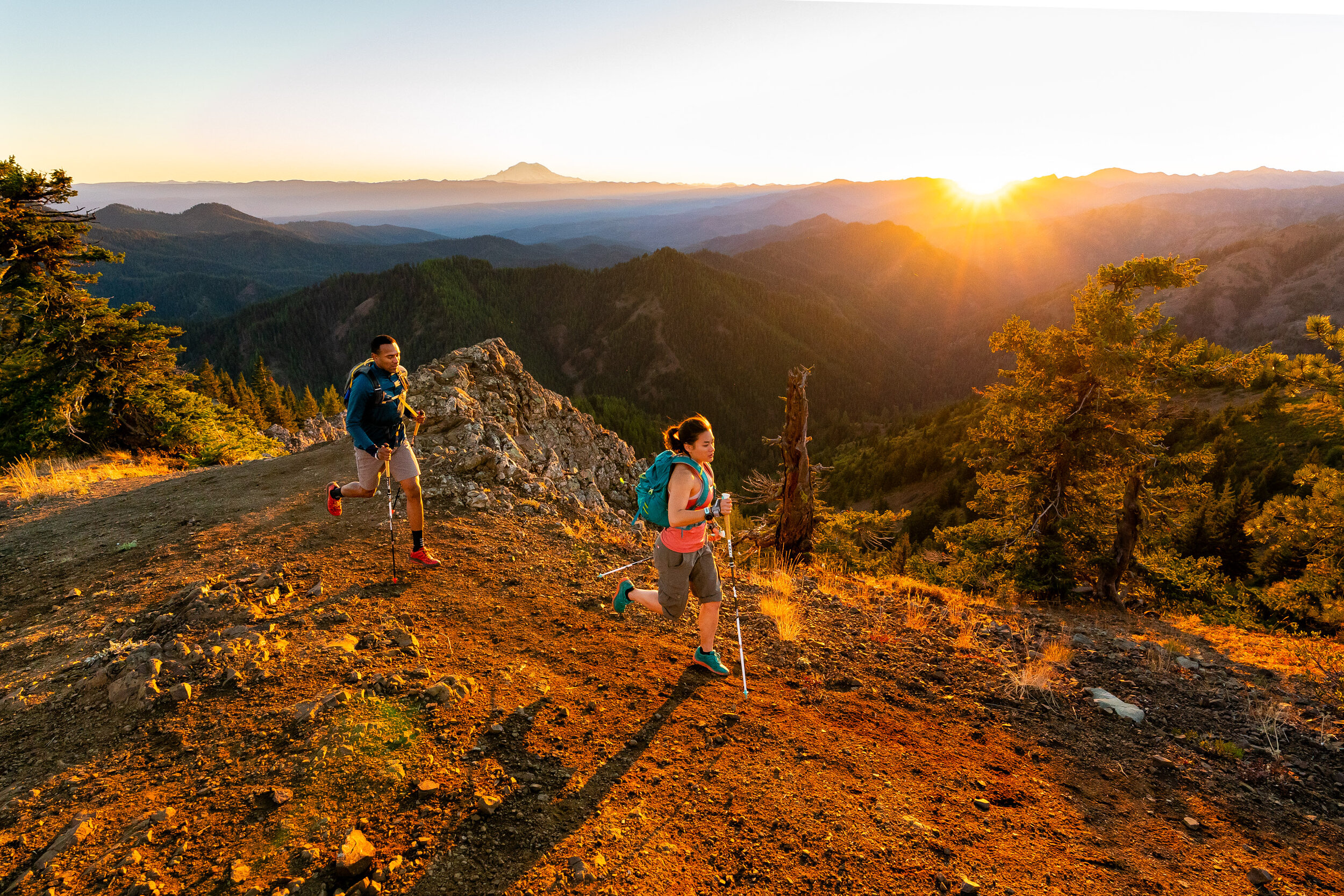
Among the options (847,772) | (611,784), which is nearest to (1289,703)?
(847,772)

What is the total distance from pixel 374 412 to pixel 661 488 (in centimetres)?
414

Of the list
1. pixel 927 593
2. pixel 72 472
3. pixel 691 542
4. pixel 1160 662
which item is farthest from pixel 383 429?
pixel 72 472

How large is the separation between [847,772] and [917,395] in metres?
189

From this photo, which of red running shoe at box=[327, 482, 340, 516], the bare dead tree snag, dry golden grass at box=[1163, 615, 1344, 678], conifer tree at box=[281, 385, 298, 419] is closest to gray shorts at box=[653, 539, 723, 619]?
red running shoe at box=[327, 482, 340, 516]

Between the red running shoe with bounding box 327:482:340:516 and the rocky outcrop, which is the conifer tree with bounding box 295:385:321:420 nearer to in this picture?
the rocky outcrop

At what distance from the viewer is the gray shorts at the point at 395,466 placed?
7039mm

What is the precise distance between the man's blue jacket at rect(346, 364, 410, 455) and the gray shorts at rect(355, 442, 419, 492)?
12 cm

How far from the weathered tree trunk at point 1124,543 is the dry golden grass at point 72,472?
2304 cm

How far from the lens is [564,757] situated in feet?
13.6

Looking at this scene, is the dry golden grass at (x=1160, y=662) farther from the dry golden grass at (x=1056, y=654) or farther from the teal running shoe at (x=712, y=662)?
the teal running shoe at (x=712, y=662)

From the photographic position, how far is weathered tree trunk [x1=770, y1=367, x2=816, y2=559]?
12758 mm

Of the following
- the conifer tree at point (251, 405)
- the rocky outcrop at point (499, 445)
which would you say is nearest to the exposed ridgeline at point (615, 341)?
the conifer tree at point (251, 405)

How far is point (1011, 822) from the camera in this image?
3881 millimetres

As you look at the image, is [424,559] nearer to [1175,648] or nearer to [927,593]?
[927,593]
